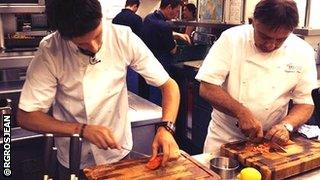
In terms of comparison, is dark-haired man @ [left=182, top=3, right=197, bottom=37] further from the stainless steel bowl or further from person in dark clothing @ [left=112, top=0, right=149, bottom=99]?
the stainless steel bowl

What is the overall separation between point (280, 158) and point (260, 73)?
0.51 meters

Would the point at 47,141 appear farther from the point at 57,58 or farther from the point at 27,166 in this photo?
the point at 27,166

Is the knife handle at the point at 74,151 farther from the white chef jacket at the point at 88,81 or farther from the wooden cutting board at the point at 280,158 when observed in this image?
the wooden cutting board at the point at 280,158

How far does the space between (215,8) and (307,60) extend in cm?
291

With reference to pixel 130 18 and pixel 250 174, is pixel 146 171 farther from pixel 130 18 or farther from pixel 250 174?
pixel 130 18

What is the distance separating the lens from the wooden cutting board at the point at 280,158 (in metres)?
1.49

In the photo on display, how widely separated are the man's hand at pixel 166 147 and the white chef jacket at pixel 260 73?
42 centimetres

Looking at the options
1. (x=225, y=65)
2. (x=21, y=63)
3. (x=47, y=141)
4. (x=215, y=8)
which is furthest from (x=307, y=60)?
(x=215, y=8)

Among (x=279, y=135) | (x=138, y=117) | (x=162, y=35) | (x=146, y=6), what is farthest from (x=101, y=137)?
(x=146, y=6)

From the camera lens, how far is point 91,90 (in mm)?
1650

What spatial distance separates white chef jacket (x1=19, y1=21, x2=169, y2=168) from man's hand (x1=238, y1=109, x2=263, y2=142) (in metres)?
0.44

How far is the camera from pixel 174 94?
68.9 inches

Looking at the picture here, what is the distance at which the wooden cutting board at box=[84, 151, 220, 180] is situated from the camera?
1396 millimetres

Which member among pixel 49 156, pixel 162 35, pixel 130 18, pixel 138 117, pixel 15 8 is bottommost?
pixel 138 117
